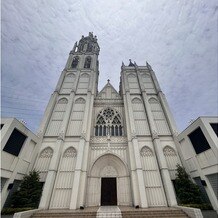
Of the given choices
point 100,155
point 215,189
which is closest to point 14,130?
A: point 100,155

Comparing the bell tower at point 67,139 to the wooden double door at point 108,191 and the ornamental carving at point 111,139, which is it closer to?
the ornamental carving at point 111,139

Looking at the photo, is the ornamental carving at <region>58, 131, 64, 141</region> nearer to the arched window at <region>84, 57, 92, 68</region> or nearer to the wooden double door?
the wooden double door

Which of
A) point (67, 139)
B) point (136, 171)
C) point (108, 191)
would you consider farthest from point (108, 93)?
point (108, 191)

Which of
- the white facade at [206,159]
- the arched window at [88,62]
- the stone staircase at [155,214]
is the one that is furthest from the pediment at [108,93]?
the stone staircase at [155,214]

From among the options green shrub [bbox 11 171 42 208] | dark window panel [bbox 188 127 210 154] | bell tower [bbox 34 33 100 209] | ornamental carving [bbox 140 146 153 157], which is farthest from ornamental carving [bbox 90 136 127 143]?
dark window panel [bbox 188 127 210 154]

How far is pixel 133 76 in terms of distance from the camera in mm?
21328

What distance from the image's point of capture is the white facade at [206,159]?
974 centimetres

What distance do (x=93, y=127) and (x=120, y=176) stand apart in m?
6.44

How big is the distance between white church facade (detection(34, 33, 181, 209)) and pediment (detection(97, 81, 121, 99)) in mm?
154

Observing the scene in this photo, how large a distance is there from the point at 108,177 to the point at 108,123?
623 centimetres

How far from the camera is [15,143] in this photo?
36.2ft

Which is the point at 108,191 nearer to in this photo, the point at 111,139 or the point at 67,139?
the point at 111,139

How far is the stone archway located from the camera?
12656 millimetres

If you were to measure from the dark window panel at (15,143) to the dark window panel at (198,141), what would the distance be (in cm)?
1522
